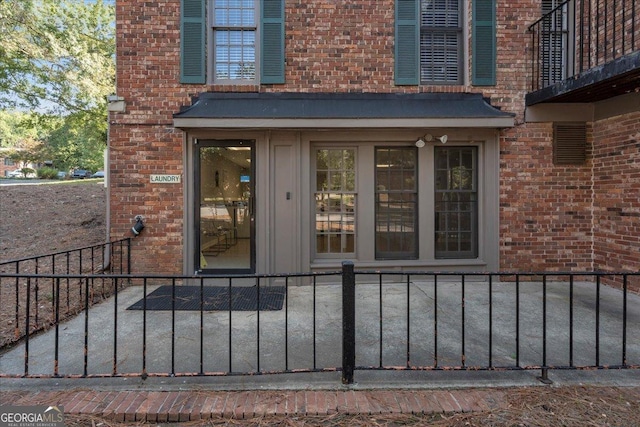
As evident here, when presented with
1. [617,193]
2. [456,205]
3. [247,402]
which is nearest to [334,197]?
[456,205]

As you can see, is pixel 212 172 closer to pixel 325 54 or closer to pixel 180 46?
pixel 180 46

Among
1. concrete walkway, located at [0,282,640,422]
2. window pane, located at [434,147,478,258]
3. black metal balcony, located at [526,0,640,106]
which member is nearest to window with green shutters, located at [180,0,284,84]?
window pane, located at [434,147,478,258]

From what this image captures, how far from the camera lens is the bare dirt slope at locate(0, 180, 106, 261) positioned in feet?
25.6

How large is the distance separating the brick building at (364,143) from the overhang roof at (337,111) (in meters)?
0.05

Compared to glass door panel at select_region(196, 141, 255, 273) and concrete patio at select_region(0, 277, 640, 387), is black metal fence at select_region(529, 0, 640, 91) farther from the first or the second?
glass door panel at select_region(196, 141, 255, 273)

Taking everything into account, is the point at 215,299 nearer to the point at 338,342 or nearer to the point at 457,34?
the point at 338,342

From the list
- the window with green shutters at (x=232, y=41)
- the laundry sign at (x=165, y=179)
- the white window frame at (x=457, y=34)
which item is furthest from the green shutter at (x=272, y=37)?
the white window frame at (x=457, y=34)

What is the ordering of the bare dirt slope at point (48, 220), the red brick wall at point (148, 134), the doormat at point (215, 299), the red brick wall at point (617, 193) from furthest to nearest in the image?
the bare dirt slope at point (48, 220) → the red brick wall at point (148, 134) → the red brick wall at point (617, 193) → the doormat at point (215, 299)

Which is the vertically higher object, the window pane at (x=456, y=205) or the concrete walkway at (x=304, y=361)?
the window pane at (x=456, y=205)

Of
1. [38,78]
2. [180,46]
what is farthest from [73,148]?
[180,46]

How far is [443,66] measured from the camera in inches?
259

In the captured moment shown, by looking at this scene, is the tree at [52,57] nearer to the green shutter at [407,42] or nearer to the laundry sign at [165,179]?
the laundry sign at [165,179]

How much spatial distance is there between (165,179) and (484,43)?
603 centimetres

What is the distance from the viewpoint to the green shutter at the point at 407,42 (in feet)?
20.6
